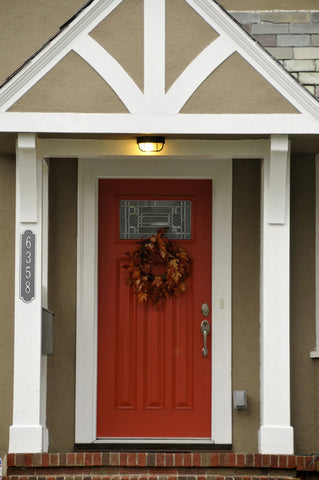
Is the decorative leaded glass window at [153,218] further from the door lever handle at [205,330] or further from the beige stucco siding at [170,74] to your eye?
the beige stucco siding at [170,74]

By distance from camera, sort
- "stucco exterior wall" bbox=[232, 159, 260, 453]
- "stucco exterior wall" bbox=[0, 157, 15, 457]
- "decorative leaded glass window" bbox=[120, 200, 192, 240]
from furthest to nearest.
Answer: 1. "decorative leaded glass window" bbox=[120, 200, 192, 240]
2. "stucco exterior wall" bbox=[232, 159, 260, 453]
3. "stucco exterior wall" bbox=[0, 157, 15, 457]

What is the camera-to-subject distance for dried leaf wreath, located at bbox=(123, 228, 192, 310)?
22.0 ft

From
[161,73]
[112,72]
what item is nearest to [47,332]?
[112,72]

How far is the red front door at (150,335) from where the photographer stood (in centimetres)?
674

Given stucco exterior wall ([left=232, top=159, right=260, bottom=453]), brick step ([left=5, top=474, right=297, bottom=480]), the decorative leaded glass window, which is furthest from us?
the decorative leaded glass window

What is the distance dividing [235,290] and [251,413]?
1.09 metres

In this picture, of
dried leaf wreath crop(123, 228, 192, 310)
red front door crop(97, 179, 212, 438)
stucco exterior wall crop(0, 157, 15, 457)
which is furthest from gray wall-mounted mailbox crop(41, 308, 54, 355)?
dried leaf wreath crop(123, 228, 192, 310)

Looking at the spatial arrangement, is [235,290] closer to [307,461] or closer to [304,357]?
[304,357]

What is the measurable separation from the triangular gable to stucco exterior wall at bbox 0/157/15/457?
111 cm

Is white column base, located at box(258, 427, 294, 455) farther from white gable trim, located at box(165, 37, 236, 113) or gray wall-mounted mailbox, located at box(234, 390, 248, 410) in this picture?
white gable trim, located at box(165, 37, 236, 113)

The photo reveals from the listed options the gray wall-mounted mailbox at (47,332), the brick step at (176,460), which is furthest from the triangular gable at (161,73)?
the brick step at (176,460)

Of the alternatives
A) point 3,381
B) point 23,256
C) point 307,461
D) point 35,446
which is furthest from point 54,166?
point 307,461

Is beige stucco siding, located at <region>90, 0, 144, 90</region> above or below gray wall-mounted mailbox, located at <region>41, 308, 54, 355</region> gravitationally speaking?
above

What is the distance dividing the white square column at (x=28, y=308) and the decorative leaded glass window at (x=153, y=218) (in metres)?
1.10
